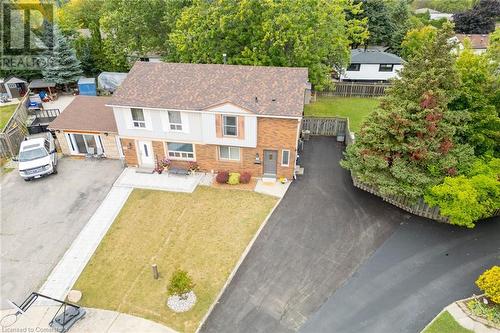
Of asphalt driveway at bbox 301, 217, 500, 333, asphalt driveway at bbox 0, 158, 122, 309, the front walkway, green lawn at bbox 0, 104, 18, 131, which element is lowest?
the front walkway

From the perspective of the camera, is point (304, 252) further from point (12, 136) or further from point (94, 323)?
point (12, 136)

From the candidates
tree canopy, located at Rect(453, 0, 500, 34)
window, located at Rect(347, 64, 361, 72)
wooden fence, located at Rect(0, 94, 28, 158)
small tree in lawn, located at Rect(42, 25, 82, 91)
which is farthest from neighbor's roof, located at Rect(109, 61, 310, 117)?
tree canopy, located at Rect(453, 0, 500, 34)

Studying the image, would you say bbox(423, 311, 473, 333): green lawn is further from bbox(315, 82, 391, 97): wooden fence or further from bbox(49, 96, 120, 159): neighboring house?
bbox(315, 82, 391, 97): wooden fence

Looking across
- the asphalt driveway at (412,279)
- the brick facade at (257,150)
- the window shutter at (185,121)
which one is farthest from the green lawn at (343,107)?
the asphalt driveway at (412,279)

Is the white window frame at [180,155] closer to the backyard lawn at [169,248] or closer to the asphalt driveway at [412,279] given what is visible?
the backyard lawn at [169,248]

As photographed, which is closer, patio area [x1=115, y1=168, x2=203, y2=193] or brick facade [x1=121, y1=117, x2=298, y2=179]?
brick facade [x1=121, y1=117, x2=298, y2=179]

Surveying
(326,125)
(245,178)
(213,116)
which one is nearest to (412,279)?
(245,178)
